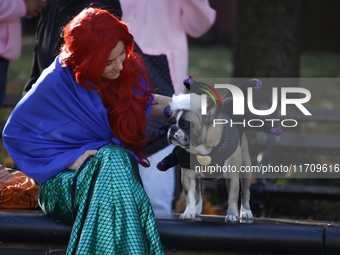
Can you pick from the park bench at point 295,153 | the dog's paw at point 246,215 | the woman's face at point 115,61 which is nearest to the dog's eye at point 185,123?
the woman's face at point 115,61

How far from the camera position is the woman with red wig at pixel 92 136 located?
2.90 m

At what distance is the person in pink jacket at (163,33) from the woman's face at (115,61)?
1044mm

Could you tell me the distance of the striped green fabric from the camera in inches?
113

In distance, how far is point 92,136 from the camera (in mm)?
3252

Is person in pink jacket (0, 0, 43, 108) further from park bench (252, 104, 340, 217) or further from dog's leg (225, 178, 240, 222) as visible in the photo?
dog's leg (225, 178, 240, 222)

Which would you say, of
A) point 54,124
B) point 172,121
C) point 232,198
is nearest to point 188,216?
point 232,198

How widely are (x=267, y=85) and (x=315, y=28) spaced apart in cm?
1193

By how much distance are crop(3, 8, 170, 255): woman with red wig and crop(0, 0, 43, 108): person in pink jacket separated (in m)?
1.29

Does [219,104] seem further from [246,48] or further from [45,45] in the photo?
[246,48]

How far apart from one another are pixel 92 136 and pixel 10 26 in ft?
5.30

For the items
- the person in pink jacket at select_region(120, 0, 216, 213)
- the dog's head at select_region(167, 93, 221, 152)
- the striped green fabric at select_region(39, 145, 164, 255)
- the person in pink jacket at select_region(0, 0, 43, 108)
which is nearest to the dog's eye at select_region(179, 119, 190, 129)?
the dog's head at select_region(167, 93, 221, 152)

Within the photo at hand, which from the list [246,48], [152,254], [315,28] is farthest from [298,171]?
[315,28]

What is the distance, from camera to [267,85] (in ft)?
18.1

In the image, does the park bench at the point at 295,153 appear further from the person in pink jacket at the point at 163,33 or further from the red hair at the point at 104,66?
the red hair at the point at 104,66
